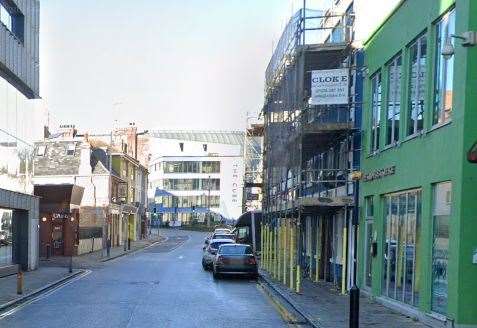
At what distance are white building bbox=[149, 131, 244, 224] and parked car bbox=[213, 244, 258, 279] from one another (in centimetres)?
8952

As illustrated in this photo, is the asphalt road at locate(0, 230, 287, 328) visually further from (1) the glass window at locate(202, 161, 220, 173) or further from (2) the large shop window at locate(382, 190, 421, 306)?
(1) the glass window at locate(202, 161, 220, 173)

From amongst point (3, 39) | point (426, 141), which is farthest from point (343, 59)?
point (3, 39)

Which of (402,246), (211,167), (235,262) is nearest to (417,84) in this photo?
(402,246)

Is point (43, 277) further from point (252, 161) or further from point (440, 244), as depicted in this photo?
point (252, 161)

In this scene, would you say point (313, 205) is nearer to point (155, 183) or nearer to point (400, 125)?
point (400, 125)

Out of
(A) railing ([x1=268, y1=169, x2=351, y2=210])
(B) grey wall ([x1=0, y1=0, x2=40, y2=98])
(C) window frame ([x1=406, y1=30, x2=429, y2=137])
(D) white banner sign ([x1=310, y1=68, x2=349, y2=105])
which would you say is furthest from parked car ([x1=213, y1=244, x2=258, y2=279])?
(C) window frame ([x1=406, y1=30, x2=429, y2=137])

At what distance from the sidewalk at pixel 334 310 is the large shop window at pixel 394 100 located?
4380 mm

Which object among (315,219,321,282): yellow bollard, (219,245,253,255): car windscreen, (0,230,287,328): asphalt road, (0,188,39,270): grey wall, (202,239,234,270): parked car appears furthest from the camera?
(202,239,234,270): parked car

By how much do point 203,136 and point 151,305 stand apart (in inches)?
4110

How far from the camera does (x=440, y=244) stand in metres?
12.5

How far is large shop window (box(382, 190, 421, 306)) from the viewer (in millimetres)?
14062

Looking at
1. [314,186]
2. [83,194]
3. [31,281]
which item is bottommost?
[31,281]

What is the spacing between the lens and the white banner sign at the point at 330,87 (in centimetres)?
1870

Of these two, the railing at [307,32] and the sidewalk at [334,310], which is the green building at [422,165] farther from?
the railing at [307,32]
